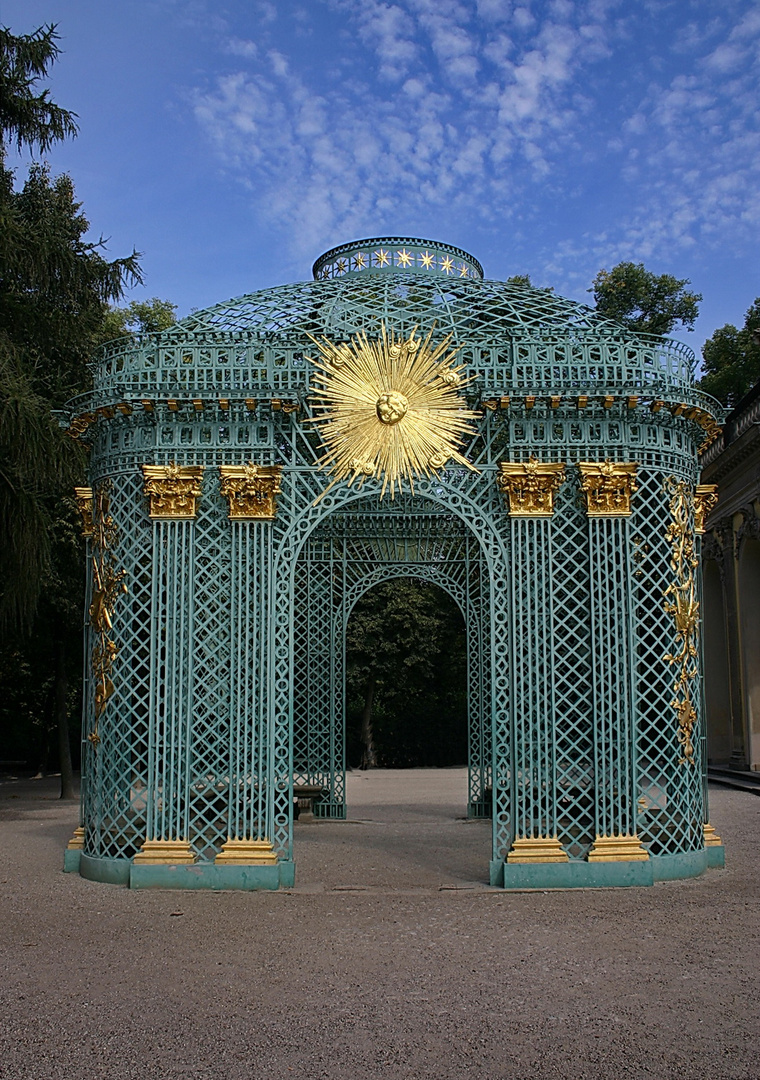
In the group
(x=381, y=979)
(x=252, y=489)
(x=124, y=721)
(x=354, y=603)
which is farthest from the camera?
(x=354, y=603)

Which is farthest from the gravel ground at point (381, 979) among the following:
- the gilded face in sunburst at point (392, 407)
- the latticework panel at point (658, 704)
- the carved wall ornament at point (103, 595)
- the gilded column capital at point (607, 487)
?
the gilded face in sunburst at point (392, 407)

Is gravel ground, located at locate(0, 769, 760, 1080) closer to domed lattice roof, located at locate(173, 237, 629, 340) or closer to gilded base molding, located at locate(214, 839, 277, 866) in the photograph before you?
gilded base molding, located at locate(214, 839, 277, 866)

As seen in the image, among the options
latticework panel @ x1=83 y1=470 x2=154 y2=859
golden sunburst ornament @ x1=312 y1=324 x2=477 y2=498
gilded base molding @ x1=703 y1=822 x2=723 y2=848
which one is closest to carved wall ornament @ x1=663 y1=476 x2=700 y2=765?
gilded base molding @ x1=703 y1=822 x2=723 y2=848

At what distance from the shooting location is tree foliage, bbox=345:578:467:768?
1194 inches

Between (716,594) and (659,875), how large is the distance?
1746 centimetres

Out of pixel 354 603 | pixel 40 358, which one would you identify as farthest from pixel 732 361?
pixel 40 358

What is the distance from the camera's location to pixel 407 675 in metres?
31.2

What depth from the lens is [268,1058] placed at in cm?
500

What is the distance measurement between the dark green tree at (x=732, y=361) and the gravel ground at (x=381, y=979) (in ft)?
58.5

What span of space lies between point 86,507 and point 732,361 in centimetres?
2096

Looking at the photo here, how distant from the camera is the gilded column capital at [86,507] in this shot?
10.8m

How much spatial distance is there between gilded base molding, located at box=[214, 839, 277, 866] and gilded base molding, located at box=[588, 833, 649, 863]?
2991mm

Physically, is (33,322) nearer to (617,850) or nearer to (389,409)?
(389,409)

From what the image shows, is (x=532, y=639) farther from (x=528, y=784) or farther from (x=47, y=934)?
(x=47, y=934)
